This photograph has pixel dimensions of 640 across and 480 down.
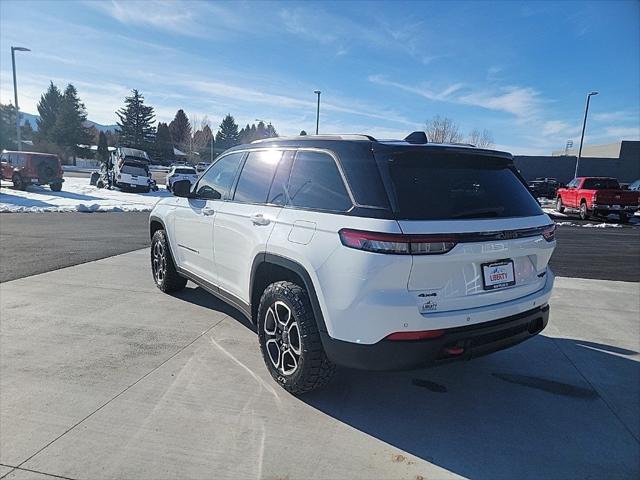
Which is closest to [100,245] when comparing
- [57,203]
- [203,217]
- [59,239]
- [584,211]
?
[59,239]

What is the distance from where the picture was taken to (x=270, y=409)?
293 centimetres

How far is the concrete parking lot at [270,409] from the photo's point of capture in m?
2.41

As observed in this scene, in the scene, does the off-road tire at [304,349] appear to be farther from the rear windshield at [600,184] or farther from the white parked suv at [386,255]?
the rear windshield at [600,184]

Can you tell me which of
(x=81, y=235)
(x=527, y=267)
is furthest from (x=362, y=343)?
(x=81, y=235)

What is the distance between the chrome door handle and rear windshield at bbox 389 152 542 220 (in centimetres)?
113

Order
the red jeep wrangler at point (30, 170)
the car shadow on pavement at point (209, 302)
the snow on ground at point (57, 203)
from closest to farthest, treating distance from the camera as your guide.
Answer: the car shadow on pavement at point (209, 302) → the snow on ground at point (57, 203) → the red jeep wrangler at point (30, 170)

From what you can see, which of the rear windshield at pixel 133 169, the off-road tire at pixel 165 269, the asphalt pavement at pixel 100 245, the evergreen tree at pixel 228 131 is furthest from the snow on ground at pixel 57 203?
the evergreen tree at pixel 228 131

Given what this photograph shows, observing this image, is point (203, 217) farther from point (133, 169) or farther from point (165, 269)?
point (133, 169)

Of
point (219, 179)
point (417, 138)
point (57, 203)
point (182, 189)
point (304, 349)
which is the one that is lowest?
point (57, 203)

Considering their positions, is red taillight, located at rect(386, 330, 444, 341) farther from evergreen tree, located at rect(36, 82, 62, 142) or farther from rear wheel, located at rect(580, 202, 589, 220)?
evergreen tree, located at rect(36, 82, 62, 142)

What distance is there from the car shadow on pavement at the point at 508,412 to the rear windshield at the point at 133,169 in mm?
23863

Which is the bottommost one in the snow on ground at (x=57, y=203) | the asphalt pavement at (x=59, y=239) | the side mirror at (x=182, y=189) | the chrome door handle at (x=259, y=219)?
the snow on ground at (x=57, y=203)

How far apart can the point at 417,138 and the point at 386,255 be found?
3.61 feet

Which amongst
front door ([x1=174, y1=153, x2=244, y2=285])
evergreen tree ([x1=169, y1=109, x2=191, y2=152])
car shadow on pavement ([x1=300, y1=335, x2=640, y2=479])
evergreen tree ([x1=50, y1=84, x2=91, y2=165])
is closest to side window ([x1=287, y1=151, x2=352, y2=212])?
front door ([x1=174, y1=153, x2=244, y2=285])
